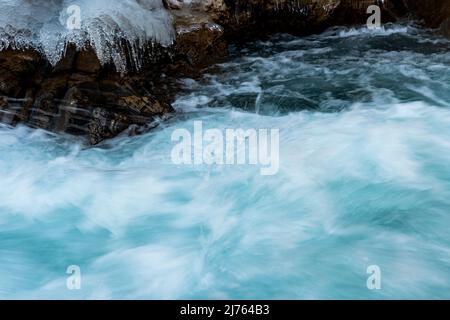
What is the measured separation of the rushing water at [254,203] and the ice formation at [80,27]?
45.1 inches

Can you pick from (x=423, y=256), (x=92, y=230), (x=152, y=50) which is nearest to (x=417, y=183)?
(x=423, y=256)

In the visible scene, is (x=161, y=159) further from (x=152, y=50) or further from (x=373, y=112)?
(x=373, y=112)

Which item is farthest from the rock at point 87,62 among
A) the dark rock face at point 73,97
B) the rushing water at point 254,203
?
the rushing water at point 254,203

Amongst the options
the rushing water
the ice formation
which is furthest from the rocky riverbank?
the rushing water

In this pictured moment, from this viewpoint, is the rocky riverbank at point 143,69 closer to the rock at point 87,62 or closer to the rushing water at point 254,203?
the rock at point 87,62

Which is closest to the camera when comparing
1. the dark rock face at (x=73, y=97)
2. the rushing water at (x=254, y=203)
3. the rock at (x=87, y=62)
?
the rushing water at (x=254, y=203)

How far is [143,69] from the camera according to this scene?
25.4 feet

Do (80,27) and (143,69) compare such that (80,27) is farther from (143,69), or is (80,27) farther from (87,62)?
(143,69)

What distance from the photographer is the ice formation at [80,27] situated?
7.11 meters

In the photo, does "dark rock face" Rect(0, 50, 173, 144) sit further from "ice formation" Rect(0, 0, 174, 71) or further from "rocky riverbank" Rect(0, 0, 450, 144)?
"ice formation" Rect(0, 0, 174, 71)

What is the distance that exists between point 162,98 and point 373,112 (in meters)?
3.21

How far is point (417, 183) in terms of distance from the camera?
226 inches

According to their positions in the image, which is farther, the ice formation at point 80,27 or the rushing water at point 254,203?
the ice formation at point 80,27

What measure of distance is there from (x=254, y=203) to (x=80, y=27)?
12.7ft
